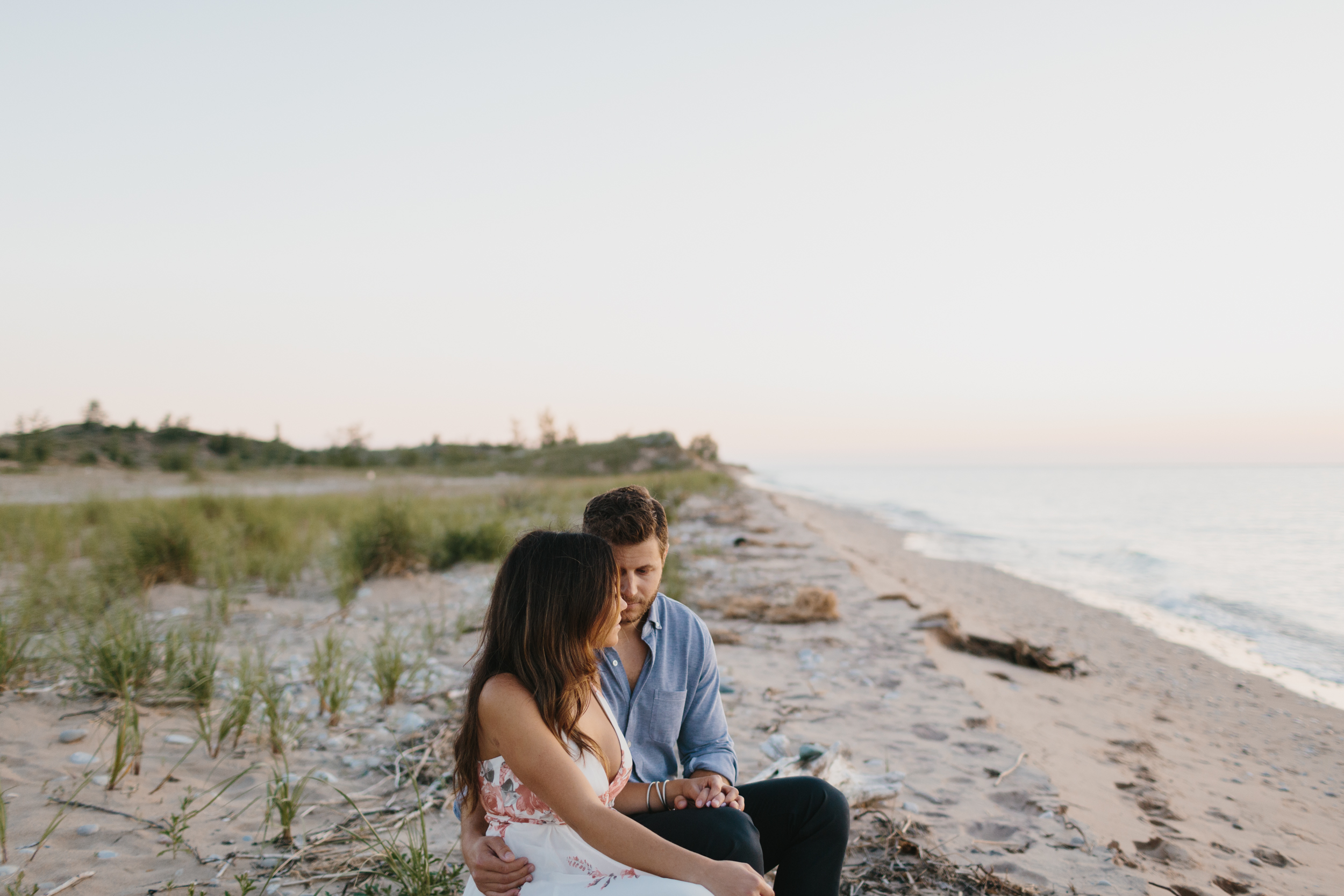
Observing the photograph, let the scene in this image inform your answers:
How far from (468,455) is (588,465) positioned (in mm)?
14406

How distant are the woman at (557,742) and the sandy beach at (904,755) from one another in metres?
1.12

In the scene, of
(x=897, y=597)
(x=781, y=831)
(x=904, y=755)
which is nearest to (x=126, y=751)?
(x=781, y=831)

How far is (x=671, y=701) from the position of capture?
6.61ft

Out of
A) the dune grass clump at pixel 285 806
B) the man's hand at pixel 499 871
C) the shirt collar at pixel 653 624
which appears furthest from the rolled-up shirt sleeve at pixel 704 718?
the dune grass clump at pixel 285 806

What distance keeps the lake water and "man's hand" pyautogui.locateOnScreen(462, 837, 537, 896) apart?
673 cm

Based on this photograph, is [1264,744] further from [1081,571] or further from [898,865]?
[1081,571]

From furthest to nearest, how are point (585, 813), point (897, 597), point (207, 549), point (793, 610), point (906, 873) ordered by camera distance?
point (897, 597)
point (207, 549)
point (793, 610)
point (906, 873)
point (585, 813)

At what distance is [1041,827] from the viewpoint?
109 inches

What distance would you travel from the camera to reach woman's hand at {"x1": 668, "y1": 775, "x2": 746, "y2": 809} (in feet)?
5.95

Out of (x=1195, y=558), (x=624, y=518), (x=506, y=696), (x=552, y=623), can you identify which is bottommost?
(x=1195, y=558)

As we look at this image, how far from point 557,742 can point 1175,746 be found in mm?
4399

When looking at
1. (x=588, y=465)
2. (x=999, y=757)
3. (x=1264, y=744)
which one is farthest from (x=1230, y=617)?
(x=588, y=465)

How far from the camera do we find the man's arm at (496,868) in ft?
4.98

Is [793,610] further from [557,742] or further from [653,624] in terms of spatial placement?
[557,742]
